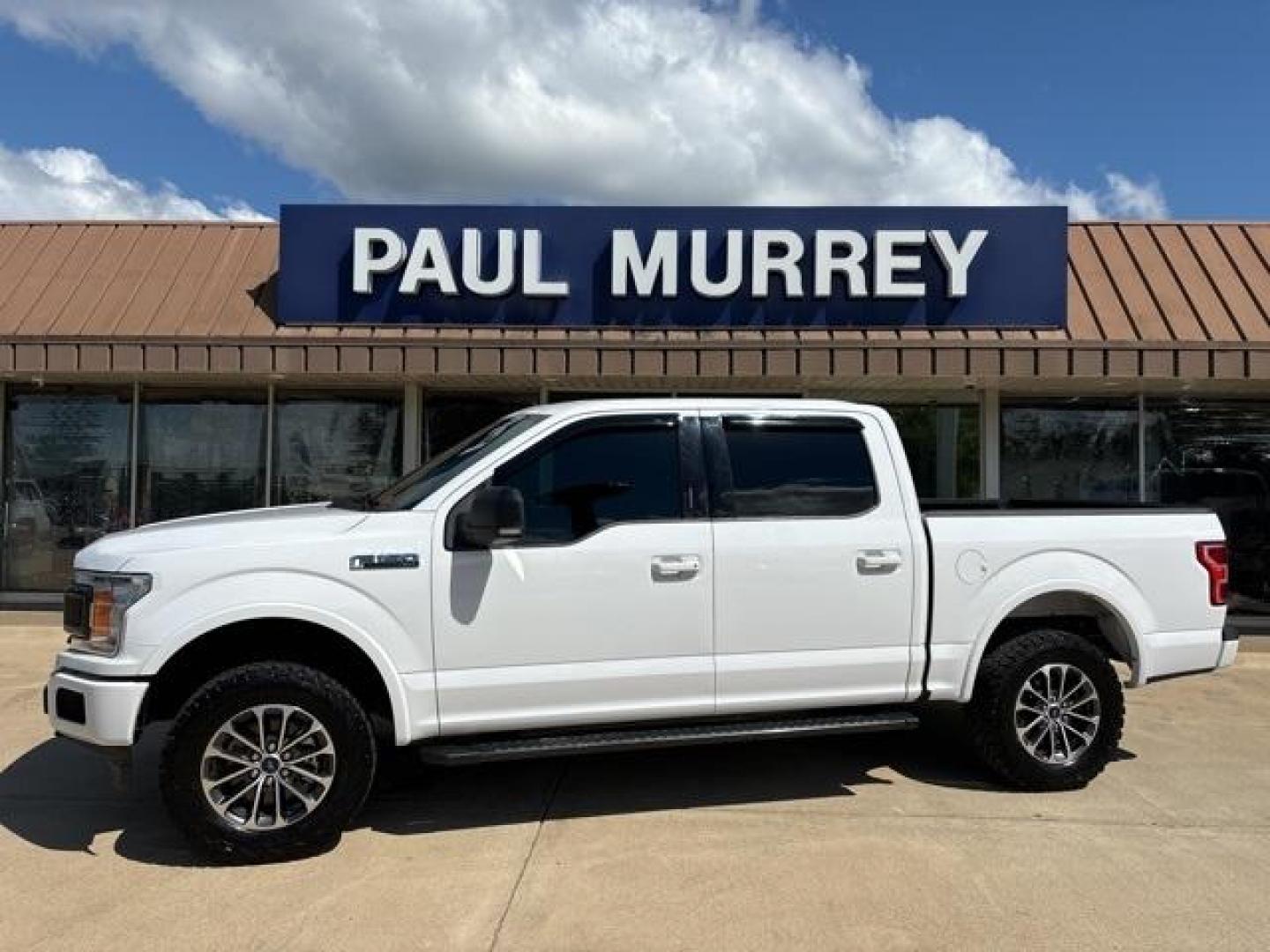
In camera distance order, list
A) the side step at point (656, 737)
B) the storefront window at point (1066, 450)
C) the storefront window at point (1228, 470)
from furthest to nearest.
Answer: the storefront window at point (1066, 450)
the storefront window at point (1228, 470)
the side step at point (656, 737)

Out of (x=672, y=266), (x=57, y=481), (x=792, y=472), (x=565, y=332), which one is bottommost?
(x=792, y=472)

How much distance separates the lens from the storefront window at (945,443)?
1098cm

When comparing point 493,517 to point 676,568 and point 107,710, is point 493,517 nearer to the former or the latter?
point 676,568

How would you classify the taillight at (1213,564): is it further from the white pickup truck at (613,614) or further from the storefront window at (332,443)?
the storefront window at (332,443)

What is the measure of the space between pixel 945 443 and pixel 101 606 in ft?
28.1

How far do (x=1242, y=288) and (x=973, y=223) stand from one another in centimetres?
271

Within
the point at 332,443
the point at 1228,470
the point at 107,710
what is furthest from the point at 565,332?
the point at 1228,470

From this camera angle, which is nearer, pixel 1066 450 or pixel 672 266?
pixel 672 266

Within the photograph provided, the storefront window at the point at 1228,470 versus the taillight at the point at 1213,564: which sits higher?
the storefront window at the point at 1228,470

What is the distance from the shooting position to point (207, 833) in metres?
4.48

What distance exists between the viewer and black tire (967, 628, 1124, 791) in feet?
18.0

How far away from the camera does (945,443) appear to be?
36.2 ft

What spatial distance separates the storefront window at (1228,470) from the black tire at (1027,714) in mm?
5947

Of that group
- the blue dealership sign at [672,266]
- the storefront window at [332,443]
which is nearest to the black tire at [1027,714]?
the blue dealership sign at [672,266]
